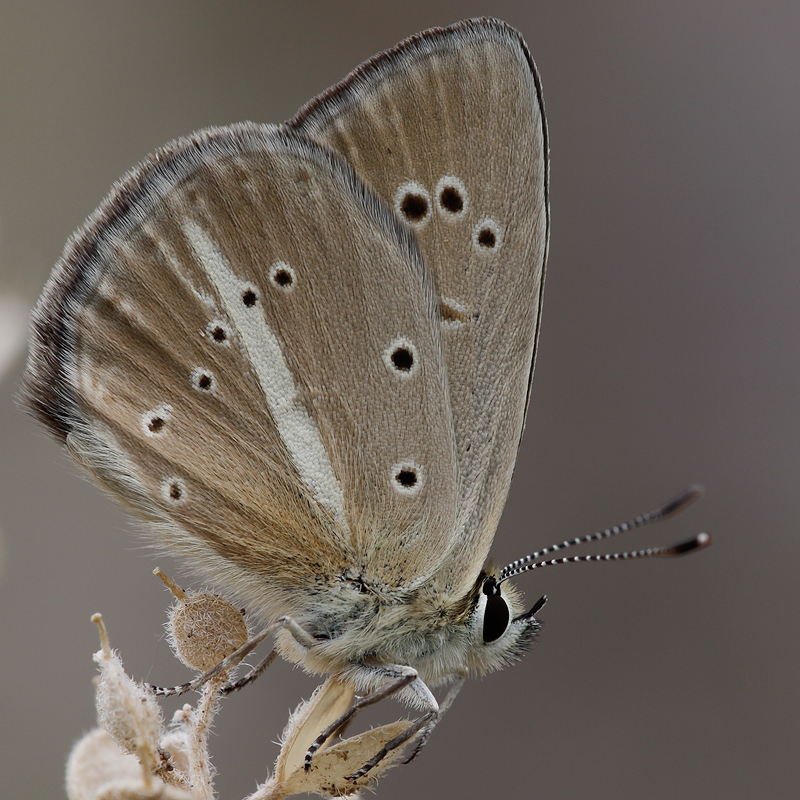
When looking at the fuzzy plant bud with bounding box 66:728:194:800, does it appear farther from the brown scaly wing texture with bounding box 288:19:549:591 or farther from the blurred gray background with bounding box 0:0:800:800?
the blurred gray background with bounding box 0:0:800:800

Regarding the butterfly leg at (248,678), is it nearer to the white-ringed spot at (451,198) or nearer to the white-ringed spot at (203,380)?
the white-ringed spot at (203,380)

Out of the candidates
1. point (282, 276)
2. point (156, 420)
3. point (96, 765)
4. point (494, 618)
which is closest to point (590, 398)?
point (494, 618)

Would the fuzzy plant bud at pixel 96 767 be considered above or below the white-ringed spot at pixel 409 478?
below

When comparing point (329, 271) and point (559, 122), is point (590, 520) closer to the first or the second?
point (559, 122)

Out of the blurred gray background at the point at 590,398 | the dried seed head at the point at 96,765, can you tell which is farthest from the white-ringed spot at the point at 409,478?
the blurred gray background at the point at 590,398

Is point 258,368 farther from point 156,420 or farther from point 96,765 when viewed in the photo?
point 96,765

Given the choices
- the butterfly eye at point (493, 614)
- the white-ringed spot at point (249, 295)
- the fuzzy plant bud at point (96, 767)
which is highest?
the white-ringed spot at point (249, 295)
